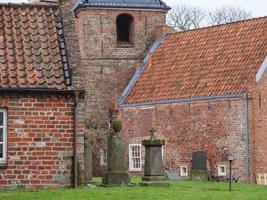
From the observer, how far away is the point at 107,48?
43625mm

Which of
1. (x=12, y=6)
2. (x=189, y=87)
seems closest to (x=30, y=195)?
(x=12, y=6)

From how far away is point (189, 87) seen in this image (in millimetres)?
37781

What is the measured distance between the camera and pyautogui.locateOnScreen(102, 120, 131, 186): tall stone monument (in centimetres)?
2470

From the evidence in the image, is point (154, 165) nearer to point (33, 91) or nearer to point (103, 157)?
point (33, 91)

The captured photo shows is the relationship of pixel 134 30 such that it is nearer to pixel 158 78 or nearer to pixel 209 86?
pixel 158 78

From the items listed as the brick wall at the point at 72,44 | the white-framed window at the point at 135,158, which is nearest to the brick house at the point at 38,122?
the brick wall at the point at 72,44

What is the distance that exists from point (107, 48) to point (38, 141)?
71.5 ft

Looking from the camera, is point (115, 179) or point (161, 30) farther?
point (161, 30)

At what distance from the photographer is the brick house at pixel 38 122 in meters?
22.1

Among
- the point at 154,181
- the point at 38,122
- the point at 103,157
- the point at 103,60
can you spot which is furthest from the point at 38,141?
the point at 103,60

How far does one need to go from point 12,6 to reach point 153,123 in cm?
1583

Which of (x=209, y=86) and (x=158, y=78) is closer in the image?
(x=209, y=86)

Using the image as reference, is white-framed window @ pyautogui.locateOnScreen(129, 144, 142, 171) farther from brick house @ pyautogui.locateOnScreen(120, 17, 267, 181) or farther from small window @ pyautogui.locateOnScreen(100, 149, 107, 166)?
small window @ pyautogui.locateOnScreen(100, 149, 107, 166)

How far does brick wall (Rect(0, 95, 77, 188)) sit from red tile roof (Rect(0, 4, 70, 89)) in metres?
0.52
